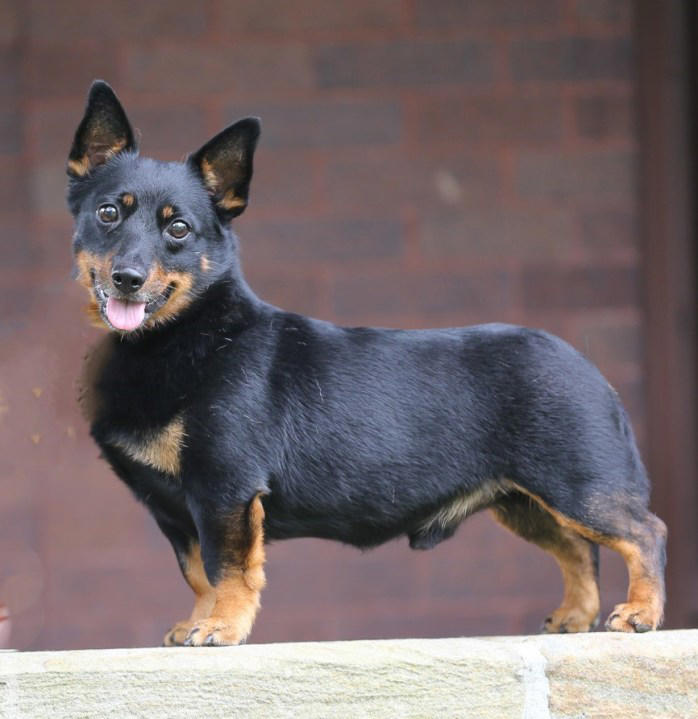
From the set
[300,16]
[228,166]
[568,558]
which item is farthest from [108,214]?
[300,16]

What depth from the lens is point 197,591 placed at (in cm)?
351

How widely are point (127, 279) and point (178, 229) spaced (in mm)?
223

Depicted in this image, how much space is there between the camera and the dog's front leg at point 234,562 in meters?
3.18

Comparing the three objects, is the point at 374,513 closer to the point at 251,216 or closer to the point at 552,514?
the point at 552,514

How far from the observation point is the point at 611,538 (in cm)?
335

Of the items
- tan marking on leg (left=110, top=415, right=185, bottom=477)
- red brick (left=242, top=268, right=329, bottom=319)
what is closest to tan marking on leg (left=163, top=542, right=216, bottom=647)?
tan marking on leg (left=110, top=415, right=185, bottom=477)

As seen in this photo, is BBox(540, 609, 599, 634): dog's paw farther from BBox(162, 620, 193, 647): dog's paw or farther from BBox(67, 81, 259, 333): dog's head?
BBox(67, 81, 259, 333): dog's head

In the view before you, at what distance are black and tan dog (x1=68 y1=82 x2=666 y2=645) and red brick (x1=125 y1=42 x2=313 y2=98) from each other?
2843 mm

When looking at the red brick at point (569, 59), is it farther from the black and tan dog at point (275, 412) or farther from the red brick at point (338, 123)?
the black and tan dog at point (275, 412)

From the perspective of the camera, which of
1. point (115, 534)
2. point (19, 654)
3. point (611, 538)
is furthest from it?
point (115, 534)

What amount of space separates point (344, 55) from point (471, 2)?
0.64m

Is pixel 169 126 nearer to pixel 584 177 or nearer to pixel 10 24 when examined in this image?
pixel 10 24

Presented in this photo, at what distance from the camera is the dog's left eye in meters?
3.23

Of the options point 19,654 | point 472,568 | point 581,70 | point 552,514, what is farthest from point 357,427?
point 581,70
